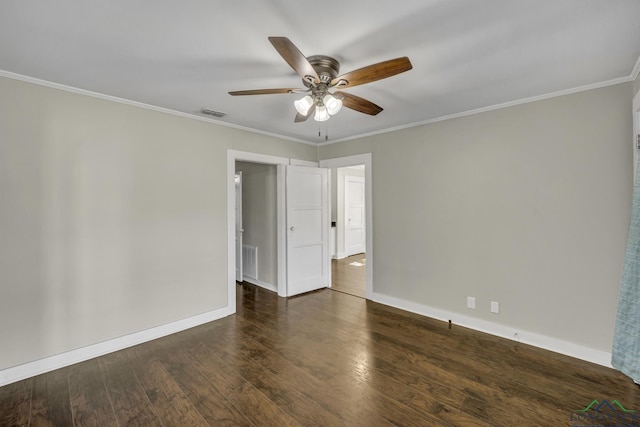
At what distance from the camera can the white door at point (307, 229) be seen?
4.40 meters

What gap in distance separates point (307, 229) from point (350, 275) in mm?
1675

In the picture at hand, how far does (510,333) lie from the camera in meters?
3.01

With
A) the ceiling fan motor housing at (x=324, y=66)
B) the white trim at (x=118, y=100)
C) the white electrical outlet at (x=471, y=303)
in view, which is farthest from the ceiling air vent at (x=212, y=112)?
the white electrical outlet at (x=471, y=303)

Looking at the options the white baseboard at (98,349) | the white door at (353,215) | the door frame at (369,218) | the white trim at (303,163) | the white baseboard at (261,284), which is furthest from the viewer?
the white door at (353,215)

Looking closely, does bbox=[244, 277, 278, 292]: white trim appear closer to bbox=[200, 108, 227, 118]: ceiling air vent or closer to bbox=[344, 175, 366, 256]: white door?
bbox=[200, 108, 227, 118]: ceiling air vent

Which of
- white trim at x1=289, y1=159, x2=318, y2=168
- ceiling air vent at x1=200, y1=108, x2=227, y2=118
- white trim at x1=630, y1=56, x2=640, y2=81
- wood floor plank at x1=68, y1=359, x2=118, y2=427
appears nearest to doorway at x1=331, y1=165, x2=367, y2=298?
Answer: white trim at x1=289, y1=159, x2=318, y2=168

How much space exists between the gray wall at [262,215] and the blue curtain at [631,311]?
381cm

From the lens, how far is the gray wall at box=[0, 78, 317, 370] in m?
2.36

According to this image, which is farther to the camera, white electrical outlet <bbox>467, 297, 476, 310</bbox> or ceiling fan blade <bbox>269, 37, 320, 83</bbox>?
white electrical outlet <bbox>467, 297, 476, 310</bbox>

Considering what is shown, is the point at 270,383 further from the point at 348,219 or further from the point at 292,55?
the point at 348,219

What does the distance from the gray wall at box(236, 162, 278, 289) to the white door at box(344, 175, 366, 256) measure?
3.05 m

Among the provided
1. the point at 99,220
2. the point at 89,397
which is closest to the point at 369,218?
the point at 99,220

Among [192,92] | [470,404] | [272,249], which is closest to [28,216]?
[192,92]

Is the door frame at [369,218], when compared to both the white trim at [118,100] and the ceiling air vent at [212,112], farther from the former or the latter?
the ceiling air vent at [212,112]
